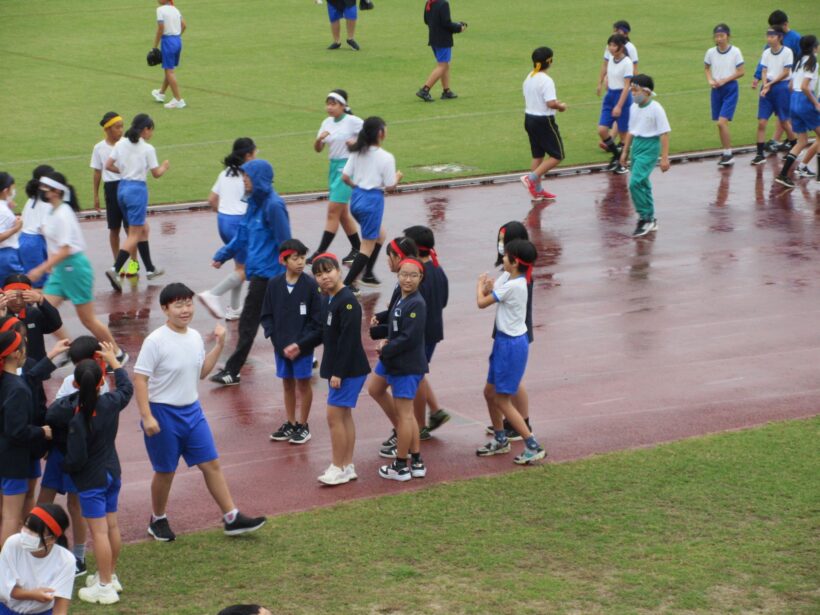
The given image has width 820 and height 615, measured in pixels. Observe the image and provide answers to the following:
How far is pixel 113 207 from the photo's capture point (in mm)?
15484

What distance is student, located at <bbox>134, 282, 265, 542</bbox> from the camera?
28.3 ft

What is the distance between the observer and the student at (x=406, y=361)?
31.7ft

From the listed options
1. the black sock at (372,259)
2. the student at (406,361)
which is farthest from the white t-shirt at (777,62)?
the student at (406,361)

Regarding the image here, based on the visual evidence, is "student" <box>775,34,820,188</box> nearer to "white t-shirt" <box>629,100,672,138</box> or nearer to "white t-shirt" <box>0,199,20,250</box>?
"white t-shirt" <box>629,100,672,138</box>

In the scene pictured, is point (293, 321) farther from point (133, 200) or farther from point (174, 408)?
point (133, 200)

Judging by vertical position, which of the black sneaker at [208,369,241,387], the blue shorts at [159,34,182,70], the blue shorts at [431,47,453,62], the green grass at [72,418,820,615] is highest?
the blue shorts at [159,34,182,70]

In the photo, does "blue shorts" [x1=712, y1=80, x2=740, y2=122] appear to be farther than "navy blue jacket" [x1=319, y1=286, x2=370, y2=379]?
Yes

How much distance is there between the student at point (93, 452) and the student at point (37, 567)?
2.48ft

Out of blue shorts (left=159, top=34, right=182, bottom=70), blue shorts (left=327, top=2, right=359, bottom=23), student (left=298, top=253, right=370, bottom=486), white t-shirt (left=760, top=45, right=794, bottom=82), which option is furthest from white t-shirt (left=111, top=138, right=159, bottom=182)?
blue shorts (left=327, top=2, right=359, bottom=23)

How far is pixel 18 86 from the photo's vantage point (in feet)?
89.7

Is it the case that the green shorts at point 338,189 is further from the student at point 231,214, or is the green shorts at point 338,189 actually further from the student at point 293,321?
the student at point 293,321

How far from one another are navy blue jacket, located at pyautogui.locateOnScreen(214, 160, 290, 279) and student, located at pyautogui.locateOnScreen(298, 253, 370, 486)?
95.0 inches

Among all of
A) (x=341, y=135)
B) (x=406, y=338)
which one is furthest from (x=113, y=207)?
(x=406, y=338)

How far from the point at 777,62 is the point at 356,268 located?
1002 cm
